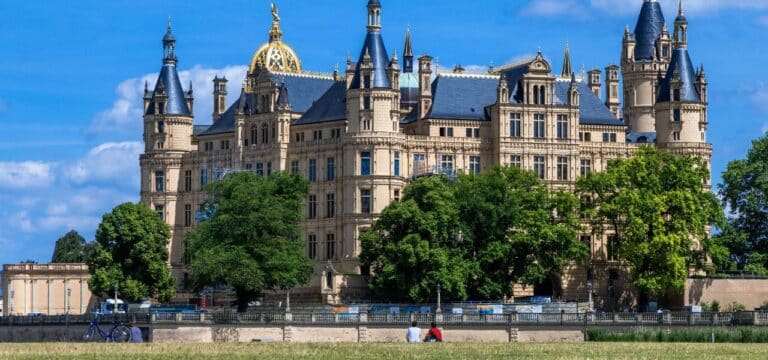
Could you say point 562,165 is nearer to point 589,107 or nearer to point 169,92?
point 589,107

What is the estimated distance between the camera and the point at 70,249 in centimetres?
17938

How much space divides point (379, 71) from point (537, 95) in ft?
32.9

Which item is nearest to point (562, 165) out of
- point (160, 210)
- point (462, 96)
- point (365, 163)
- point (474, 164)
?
point (474, 164)

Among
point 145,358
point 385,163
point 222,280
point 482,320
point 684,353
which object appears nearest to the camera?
point 145,358

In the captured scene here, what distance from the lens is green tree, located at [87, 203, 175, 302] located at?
410 ft

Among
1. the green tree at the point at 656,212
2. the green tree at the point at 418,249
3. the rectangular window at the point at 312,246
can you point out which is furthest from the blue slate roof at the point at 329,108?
the green tree at the point at 656,212

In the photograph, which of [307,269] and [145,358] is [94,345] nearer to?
[145,358]

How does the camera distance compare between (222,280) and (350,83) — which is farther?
(350,83)

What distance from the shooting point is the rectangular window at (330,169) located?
127312mm

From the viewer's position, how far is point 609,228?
12706 cm

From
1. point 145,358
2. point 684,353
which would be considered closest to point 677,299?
point 684,353

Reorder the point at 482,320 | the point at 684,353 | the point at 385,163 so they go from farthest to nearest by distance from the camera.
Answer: the point at 385,163, the point at 482,320, the point at 684,353

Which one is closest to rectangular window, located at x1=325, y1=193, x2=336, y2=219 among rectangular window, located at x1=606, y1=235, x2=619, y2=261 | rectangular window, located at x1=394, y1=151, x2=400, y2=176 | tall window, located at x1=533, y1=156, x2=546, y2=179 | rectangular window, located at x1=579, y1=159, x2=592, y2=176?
rectangular window, located at x1=394, y1=151, x2=400, y2=176

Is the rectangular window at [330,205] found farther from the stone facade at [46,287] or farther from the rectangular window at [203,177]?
the stone facade at [46,287]
